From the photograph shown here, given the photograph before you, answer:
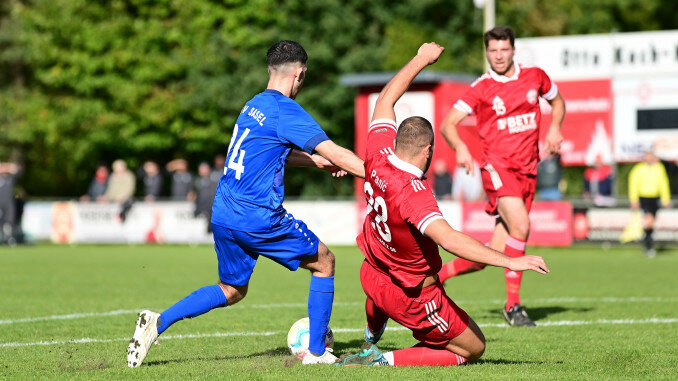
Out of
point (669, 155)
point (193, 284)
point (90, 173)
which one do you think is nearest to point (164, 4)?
point (90, 173)

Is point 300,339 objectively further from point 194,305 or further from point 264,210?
point 264,210

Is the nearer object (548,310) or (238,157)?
(238,157)

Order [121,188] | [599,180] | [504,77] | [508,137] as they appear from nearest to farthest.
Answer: [508,137] < [504,77] < [599,180] < [121,188]

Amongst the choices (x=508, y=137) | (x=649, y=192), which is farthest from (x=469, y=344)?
(x=649, y=192)

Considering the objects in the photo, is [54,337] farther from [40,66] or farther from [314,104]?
[40,66]

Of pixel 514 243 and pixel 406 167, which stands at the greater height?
pixel 406 167

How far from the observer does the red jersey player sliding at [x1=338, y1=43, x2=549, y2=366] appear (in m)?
6.23

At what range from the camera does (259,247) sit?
6848mm

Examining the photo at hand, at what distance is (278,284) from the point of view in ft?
46.9

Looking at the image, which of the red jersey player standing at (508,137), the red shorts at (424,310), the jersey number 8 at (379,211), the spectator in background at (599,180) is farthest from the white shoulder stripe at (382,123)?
the spectator in background at (599,180)

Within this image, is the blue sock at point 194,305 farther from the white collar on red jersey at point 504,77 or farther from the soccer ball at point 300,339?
the white collar on red jersey at point 504,77

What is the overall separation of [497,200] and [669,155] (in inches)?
697

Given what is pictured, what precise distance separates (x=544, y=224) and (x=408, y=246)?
16426 mm

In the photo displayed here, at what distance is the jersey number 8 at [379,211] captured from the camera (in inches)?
255
